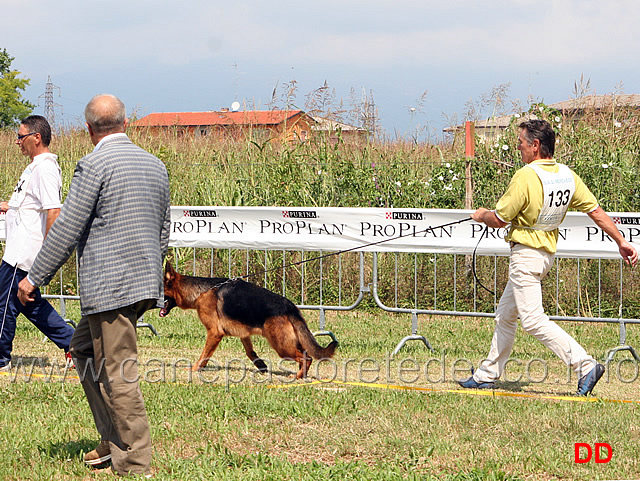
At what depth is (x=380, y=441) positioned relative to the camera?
16.5ft

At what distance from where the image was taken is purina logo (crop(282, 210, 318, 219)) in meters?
Result: 8.95

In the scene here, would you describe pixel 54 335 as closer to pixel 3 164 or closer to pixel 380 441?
pixel 380 441

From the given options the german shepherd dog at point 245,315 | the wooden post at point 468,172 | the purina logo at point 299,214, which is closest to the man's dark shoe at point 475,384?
the german shepherd dog at point 245,315

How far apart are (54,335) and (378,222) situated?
3513mm

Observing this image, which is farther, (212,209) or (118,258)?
(212,209)

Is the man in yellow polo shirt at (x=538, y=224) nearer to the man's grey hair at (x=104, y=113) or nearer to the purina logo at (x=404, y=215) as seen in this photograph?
Answer: the purina logo at (x=404, y=215)

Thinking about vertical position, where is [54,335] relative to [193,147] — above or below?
below

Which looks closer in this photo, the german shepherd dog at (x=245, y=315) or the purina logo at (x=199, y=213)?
the german shepherd dog at (x=245, y=315)

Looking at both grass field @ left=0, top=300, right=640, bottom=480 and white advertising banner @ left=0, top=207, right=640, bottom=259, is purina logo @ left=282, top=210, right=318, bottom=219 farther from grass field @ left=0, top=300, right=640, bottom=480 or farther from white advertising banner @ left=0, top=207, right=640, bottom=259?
grass field @ left=0, top=300, right=640, bottom=480

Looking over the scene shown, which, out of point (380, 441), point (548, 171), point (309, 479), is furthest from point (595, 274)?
point (309, 479)

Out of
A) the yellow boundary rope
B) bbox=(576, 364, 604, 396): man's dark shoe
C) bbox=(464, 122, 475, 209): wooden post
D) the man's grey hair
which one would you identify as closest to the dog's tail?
the yellow boundary rope

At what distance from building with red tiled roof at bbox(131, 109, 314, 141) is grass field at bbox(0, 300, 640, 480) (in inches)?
253

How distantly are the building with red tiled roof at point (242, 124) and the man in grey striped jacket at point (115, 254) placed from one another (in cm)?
941

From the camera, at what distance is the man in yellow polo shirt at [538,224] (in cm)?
619
